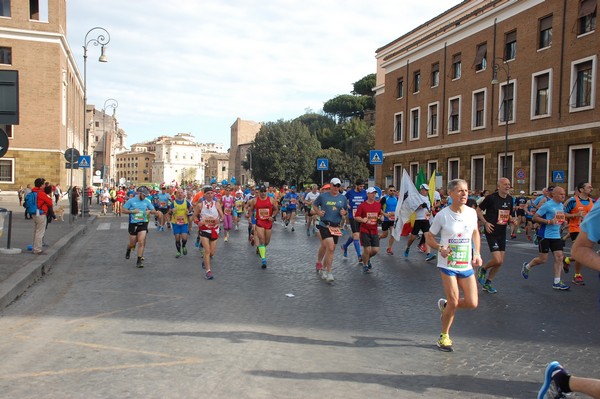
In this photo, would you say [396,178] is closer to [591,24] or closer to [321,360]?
[591,24]

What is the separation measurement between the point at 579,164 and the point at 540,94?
4.68m

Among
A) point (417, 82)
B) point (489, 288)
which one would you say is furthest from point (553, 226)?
point (417, 82)

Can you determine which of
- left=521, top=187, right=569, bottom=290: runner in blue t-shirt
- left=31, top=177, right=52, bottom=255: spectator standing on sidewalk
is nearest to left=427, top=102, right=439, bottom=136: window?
left=521, top=187, right=569, bottom=290: runner in blue t-shirt

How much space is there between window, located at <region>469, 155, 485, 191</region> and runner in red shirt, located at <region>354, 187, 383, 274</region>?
23.2 m

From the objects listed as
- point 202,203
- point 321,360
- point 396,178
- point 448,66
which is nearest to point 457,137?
point 448,66

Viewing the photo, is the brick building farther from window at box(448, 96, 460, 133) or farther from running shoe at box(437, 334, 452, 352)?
running shoe at box(437, 334, 452, 352)

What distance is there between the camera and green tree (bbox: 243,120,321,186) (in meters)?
71.6

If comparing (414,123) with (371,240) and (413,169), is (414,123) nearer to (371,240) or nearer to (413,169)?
(413,169)

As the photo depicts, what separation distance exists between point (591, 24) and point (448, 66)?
12.0m

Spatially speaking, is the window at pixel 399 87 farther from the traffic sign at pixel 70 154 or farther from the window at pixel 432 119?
the traffic sign at pixel 70 154

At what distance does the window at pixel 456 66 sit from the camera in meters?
35.6

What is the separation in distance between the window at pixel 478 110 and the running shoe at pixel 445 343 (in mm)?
29328

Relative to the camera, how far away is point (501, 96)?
31172 mm

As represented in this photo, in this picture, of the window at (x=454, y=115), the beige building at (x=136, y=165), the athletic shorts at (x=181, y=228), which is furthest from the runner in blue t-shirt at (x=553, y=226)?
the beige building at (x=136, y=165)
